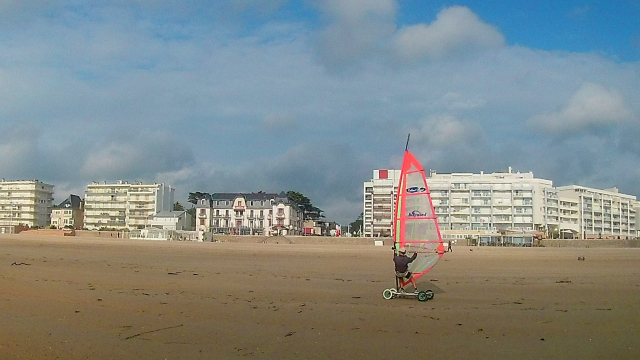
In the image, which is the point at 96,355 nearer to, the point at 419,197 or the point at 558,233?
the point at 419,197

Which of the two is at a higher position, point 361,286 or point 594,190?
point 594,190

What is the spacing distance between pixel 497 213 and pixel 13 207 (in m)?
106

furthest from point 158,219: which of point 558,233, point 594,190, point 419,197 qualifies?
point 419,197

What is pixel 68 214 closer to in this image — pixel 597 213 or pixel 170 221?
pixel 170 221

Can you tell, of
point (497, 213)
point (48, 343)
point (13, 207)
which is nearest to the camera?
point (48, 343)

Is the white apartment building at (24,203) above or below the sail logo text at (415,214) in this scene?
above

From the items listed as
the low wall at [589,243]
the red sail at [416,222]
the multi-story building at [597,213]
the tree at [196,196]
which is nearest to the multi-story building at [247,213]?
the tree at [196,196]

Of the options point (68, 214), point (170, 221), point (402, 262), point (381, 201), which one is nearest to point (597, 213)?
point (381, 201)

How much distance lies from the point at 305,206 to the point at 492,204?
40.1 meters

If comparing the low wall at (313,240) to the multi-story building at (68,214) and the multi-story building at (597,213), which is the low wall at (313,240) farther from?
the multi-story building at (68,214)

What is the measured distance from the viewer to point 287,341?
319 inches

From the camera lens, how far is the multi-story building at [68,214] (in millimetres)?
124250

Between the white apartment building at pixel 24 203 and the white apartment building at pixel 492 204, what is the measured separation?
77625 mm

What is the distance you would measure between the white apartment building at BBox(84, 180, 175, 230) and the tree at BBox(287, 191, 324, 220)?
29.0 m
